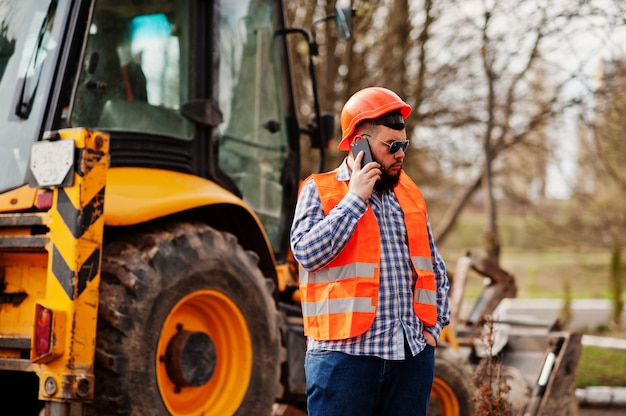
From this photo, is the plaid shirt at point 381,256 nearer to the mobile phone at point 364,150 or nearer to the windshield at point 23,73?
the mobile phone at point 364,150

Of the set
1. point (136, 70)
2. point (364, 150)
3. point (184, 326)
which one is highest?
point (136, 70)

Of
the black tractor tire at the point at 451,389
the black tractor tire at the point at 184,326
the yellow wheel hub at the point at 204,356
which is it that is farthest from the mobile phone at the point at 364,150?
the black tractor tire at the point at 451,389

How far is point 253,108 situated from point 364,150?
8.63 ft

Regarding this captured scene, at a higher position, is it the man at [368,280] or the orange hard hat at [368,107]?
the orange hard hat at [368,107]

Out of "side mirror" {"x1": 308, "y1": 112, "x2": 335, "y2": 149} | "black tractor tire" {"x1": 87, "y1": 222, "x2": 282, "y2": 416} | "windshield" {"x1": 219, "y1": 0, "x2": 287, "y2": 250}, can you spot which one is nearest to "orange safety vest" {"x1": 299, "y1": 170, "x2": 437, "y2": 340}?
"black tractor tire" {"x1": 87, "y1": 222, "x2": 282, "y2": 416}

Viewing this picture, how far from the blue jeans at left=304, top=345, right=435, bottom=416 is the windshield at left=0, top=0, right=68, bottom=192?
6.36ft

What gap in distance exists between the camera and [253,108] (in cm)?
558

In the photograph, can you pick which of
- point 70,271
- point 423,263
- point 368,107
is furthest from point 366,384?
point 70,271

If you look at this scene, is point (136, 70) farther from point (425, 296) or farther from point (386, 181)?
point (425, 296)

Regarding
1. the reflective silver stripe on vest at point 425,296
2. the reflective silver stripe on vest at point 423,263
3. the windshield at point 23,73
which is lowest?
the reflective silver stripe on vest at point 425,296

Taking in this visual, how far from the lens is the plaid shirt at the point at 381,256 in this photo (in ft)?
9.47

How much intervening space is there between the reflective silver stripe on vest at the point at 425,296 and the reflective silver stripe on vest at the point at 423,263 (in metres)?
0.09

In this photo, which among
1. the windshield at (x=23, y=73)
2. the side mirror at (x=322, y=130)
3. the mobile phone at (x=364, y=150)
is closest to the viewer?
the mobile phone at (x=364, y=150)

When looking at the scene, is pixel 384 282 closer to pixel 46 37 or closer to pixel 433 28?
pixel 46 37
